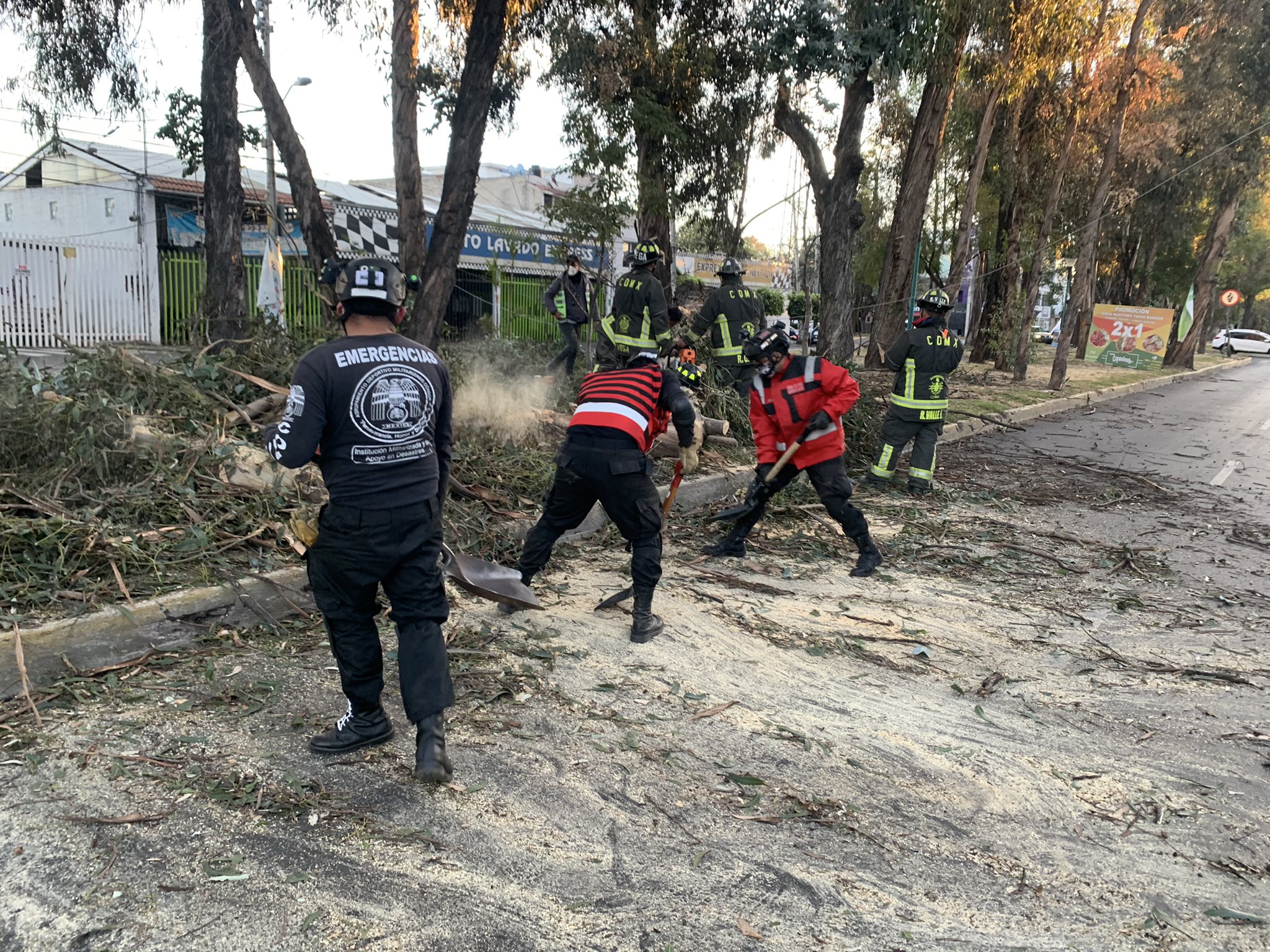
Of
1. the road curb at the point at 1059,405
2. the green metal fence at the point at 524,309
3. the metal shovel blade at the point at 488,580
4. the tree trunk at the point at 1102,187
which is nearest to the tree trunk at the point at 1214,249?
the road curb at the point at 1059,405

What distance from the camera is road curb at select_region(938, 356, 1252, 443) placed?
12.7 meters

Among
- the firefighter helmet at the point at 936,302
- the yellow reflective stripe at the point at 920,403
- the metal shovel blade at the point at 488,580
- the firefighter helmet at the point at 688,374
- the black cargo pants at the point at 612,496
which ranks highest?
the firefighter helmet at the point at 936,302

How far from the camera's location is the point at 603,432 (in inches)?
188

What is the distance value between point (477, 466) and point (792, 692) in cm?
336

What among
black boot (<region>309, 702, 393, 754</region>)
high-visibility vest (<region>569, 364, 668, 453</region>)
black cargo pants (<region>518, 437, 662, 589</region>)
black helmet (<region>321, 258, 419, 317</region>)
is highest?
black helmet (<region>321, 258, 419, 317</region>)

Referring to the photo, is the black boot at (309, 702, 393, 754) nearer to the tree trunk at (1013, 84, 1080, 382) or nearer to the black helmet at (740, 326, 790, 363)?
the black helmet at (740, 326, 790, 363)

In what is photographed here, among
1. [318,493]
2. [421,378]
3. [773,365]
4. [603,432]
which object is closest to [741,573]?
[773,365]

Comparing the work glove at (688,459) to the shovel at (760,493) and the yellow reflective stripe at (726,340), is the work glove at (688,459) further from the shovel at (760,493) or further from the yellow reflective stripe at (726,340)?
the yellow reflective stripe at (726,340)

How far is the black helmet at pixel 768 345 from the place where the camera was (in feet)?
20.0

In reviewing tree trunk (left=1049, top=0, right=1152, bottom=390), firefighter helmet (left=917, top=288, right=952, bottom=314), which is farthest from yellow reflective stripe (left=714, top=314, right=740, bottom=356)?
tree trunk (left=1049, top=0, right=1152, bottom=390)

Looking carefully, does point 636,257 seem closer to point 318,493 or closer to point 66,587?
point 318,493

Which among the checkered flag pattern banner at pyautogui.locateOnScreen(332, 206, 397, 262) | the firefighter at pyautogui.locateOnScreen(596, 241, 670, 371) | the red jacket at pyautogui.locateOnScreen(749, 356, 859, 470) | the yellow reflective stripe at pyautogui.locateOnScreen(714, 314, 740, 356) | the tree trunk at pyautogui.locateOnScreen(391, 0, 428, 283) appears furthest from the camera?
the checkered flag pattern banner at pyautogui.locateOnScreen(332, 206, 397, 262)

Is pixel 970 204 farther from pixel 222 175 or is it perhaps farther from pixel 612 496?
pixel 612 496

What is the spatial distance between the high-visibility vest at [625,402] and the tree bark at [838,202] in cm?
885
